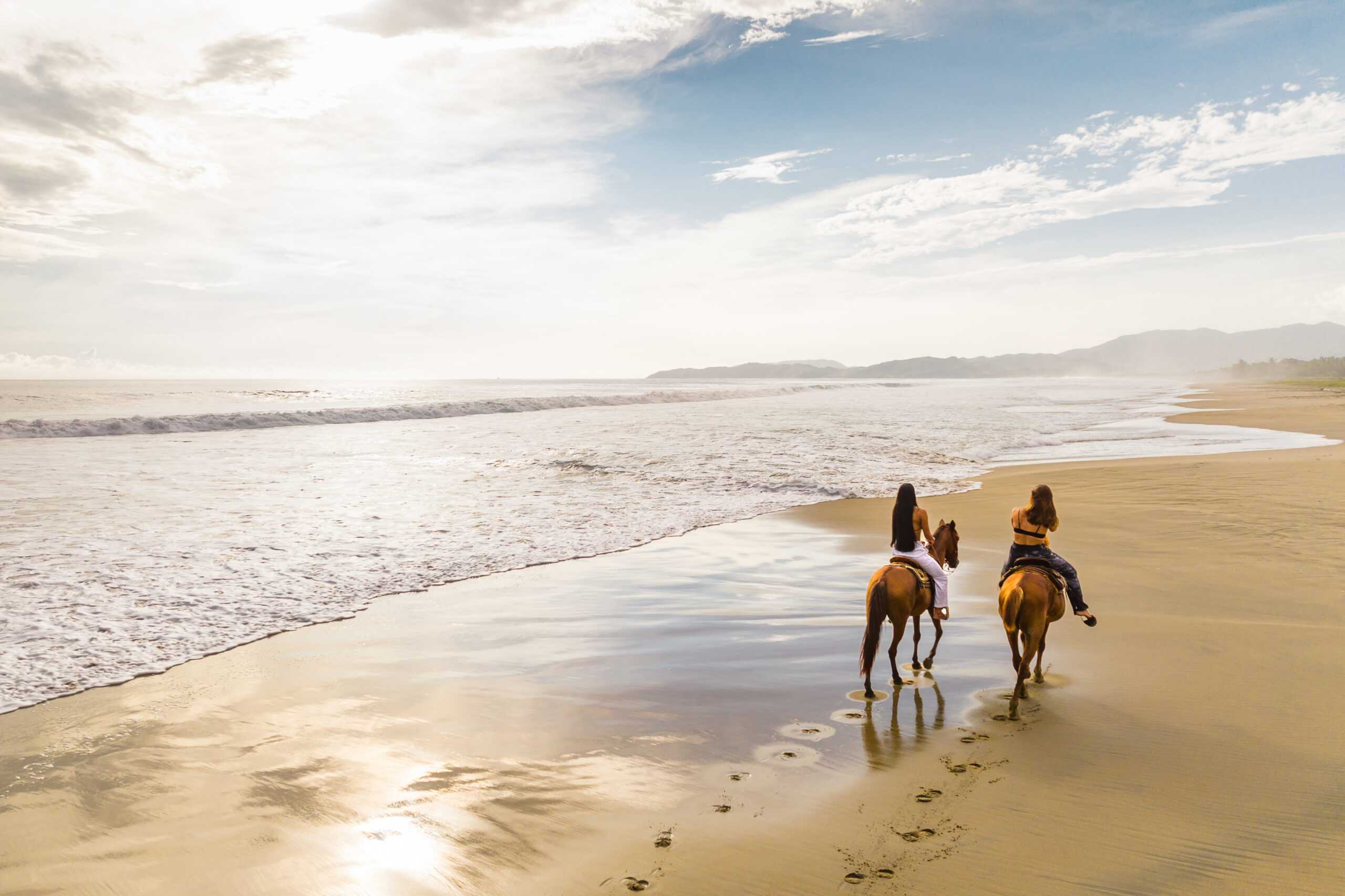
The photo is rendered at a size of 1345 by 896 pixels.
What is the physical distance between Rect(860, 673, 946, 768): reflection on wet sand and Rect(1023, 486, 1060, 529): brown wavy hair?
5.32 feet

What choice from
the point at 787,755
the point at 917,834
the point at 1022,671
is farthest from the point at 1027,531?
the point at 917,834

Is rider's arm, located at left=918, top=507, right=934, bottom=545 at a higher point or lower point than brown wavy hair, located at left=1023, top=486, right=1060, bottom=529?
lower

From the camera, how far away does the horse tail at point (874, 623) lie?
561 centimetres

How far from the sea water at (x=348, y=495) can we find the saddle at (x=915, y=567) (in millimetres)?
6062

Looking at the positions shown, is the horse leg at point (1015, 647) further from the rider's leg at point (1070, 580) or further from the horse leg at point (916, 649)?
the horse leg at point (916, 649)

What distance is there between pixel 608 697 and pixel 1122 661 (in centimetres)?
474

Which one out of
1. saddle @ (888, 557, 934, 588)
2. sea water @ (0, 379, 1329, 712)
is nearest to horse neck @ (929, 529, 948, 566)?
saddle @ (888, 557, 934, 588)

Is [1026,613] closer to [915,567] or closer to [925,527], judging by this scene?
[915,567]

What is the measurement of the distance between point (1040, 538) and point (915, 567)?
1.01 metres

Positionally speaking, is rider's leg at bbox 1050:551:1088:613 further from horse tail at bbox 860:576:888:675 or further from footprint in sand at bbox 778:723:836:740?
footprint in sand at bbox 778:723:836:740

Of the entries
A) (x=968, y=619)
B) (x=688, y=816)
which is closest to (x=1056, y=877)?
(x=688, y=816)

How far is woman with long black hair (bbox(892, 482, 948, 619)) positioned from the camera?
234 inches

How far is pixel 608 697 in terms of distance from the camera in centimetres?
580

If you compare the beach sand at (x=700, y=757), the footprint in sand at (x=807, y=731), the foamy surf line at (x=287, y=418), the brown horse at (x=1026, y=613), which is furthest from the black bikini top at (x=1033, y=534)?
the foamy surf line at (x=287, y=418)
